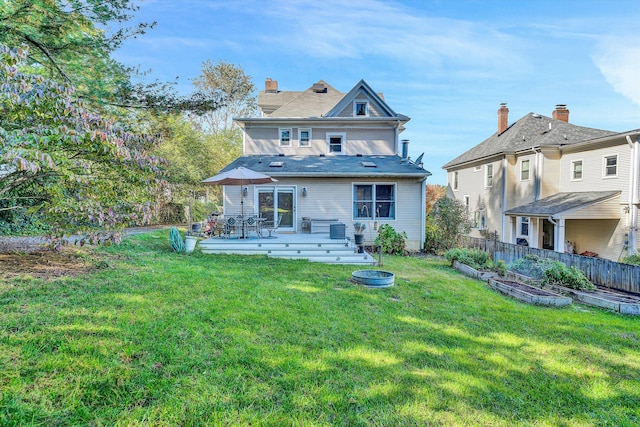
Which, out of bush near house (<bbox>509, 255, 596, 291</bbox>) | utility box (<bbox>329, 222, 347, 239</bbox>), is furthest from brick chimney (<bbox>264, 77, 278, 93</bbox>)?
bush near house (<bbox>509, 255, 596, 291</bbox>)

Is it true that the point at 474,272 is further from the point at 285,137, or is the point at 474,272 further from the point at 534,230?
the point at 534,230

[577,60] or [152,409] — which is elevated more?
[577,60]

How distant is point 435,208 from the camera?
14500mm

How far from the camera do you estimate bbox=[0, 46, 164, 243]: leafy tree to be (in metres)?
3.18

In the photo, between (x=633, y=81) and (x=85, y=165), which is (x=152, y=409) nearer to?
(x=85, y=165)

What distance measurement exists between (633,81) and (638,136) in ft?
14.2

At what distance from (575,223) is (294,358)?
65.3ft

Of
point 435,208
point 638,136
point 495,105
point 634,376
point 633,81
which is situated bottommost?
point 634,376

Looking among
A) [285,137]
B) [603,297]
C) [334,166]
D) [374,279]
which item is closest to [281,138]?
[285,137]

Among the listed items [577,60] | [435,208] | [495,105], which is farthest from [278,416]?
[495,105]

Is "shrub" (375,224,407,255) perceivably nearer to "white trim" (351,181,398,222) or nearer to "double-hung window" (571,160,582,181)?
"white trim" (351,181,398,222)

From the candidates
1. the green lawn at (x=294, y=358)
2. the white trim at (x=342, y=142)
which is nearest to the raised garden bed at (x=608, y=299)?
the green lawn at (x=294, y=358)

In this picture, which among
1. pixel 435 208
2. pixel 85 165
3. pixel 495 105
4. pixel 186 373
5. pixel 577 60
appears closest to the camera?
pixel 186 373

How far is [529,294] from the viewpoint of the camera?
669 centimetres
